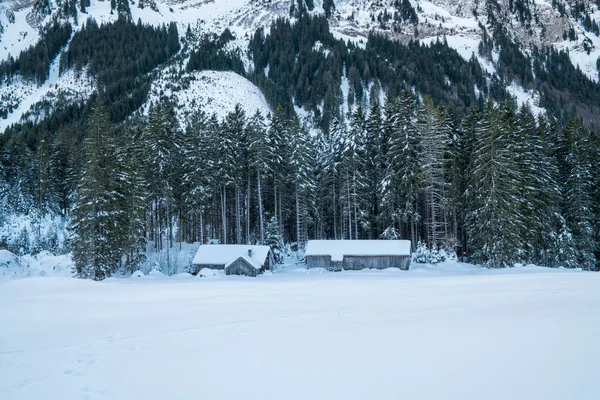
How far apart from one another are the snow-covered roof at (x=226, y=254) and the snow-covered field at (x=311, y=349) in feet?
64.9

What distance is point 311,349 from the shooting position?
26.9 feet

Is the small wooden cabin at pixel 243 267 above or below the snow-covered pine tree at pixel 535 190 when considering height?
below

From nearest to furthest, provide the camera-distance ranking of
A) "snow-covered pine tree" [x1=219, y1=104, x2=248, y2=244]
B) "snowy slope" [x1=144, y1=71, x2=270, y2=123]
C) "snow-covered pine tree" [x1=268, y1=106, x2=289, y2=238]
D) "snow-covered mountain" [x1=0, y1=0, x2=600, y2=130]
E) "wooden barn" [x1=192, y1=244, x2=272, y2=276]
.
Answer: "wooden barn" [x1=192, y1=244, x2=272, y2=276], "snow-covered pine tree" [x1=219, y1=104, x2=248, y2=244], "snow-covered pine tree" [x1=268, y1=106, x2=289, y2=238], "snowy slope" [x1=144, y1=71, x2=270, y2=123], "snow-covered mountain" [x1=0, y1=0, x2=600, y2=130]

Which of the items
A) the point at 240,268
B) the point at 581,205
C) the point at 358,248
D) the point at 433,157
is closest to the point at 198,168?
the point at 240,268

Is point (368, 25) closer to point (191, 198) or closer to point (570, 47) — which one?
point (570, 47)

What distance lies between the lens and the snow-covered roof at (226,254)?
35031 mm

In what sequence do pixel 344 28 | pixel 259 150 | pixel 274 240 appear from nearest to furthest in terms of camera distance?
pixel 274 240 → pixel 259 150 → pixel 344 28

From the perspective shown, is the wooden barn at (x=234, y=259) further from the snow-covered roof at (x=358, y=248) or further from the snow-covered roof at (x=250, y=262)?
the snow-covered roof at (x=358, y=248)

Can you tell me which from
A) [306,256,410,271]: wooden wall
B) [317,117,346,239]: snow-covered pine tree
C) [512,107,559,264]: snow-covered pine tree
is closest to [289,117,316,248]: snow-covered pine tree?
[317,117,346,239]: snow-covered pine tree

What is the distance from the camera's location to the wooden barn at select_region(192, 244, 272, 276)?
34062mm

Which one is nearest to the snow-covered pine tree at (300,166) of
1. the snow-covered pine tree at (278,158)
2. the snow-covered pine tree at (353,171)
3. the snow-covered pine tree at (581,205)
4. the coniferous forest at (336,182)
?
the coniferous forest at (336,182)

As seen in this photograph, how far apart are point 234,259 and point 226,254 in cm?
128

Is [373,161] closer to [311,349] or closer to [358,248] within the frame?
[358,248]

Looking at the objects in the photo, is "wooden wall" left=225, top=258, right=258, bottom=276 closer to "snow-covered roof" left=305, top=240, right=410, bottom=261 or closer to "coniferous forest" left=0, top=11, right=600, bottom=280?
"coniferous forest" left=0, top=11, right=600, bottom=280
